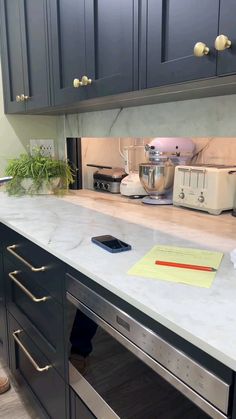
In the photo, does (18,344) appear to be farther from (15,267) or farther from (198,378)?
(198,378)

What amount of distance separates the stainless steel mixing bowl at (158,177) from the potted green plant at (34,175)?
602 mm

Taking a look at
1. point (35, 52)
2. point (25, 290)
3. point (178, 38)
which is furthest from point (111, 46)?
point (25, 290)

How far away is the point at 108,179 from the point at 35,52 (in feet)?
2.60

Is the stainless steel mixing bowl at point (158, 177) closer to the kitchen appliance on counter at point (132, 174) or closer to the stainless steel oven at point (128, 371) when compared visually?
the kitchen appliance on counter at point (132, 174)

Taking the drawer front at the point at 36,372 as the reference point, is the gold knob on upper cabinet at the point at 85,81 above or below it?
above

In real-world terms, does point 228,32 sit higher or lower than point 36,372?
higher

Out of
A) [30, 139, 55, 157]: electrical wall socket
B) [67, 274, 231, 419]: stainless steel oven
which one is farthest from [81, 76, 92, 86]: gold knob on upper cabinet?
[30, 139, 55, 157]: electrical wall socket

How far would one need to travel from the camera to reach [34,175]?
202 centimetres

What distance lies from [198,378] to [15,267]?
3.50ft

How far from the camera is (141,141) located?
201 cm

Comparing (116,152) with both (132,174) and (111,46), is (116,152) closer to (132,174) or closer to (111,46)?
(132,174)

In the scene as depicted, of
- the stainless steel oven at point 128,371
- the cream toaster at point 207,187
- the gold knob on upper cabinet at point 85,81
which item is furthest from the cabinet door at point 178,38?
the stainless steel oven at point 128,371

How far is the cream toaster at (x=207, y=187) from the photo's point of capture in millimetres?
1432

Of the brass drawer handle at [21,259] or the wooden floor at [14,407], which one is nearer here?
the brass drawer handle at [21,259]
